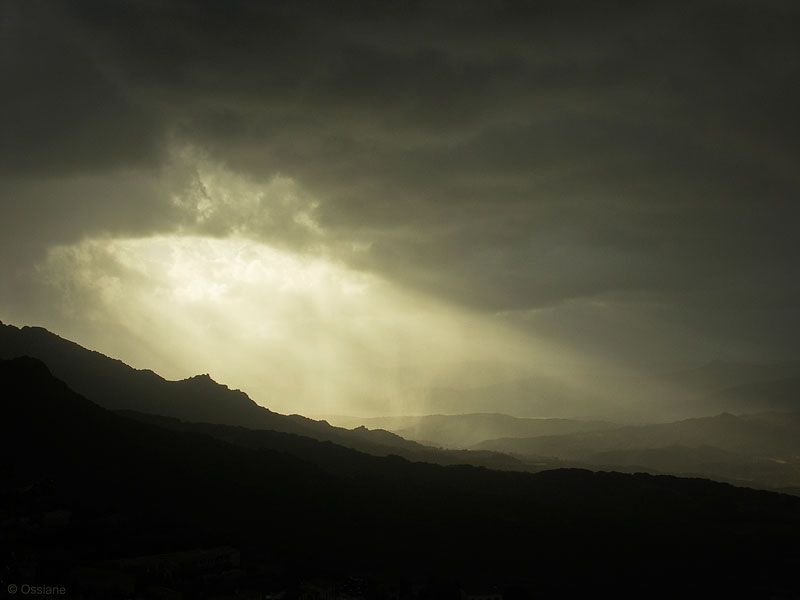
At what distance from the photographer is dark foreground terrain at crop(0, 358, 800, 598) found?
232 ft

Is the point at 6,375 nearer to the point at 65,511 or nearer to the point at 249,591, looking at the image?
the point at 65,511

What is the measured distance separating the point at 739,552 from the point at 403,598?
6137cm

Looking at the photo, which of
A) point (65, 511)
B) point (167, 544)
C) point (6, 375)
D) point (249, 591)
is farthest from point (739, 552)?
point (6, 375)

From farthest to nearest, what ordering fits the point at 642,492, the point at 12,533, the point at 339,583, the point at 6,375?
the point at 642,492 → the point at 6,375 → the point at 339,583 → the point at 12,533

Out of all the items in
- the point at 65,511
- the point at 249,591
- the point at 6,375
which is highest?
the point at 6,375

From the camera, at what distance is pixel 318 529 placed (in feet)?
314

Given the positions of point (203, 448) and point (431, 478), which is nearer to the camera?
point (203, 448)

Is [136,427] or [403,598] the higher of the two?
[136,427]

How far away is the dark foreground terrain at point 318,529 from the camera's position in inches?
2778

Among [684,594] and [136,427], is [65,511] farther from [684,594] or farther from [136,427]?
[684,594]

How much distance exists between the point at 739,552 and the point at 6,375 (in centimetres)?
12374

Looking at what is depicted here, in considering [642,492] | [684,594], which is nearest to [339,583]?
[684,594]

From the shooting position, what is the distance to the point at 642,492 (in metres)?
132

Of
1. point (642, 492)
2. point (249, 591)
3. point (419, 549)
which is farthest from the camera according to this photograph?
point (642, 492)
